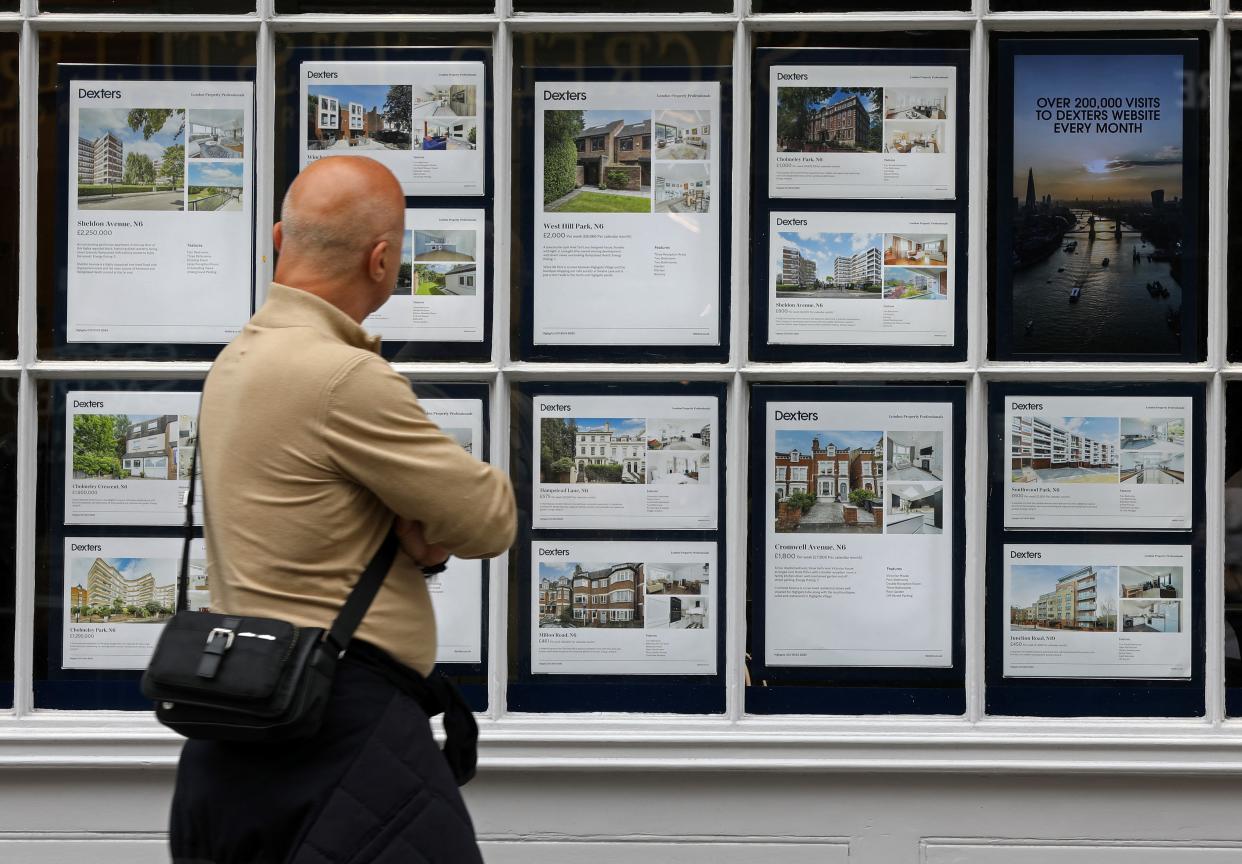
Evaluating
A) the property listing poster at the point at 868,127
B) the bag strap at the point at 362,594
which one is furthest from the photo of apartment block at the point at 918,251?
the bag strap at the point at 362,594

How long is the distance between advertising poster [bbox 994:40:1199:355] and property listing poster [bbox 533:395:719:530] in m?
1.00

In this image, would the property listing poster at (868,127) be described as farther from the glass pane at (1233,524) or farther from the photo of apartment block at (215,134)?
the photo of apartment block at (215,134)

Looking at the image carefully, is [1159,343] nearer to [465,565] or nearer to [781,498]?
[781,498]

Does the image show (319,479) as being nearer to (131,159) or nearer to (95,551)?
(95,551)

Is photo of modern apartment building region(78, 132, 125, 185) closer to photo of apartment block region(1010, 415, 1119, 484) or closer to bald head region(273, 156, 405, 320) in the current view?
bald head region(273, 156, 405, 320)

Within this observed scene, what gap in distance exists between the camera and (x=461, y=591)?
13.1ft

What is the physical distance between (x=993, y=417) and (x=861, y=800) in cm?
122

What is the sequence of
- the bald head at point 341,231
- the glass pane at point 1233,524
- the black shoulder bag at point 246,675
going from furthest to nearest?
the glass pane at point 1233,524, the bald head at point 341,231, the black shoulder bag at point 246,675

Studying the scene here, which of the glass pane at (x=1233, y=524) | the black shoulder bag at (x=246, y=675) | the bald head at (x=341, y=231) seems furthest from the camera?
the glass pane at (x=1233, y=524)

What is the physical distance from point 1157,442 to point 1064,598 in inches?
21.6

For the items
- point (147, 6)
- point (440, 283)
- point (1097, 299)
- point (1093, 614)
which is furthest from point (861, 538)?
point (147, 6)

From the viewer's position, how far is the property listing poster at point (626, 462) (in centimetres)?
398

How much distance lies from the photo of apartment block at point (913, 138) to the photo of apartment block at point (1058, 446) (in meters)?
0.87

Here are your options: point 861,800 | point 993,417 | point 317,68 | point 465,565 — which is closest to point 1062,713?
point 861,800
